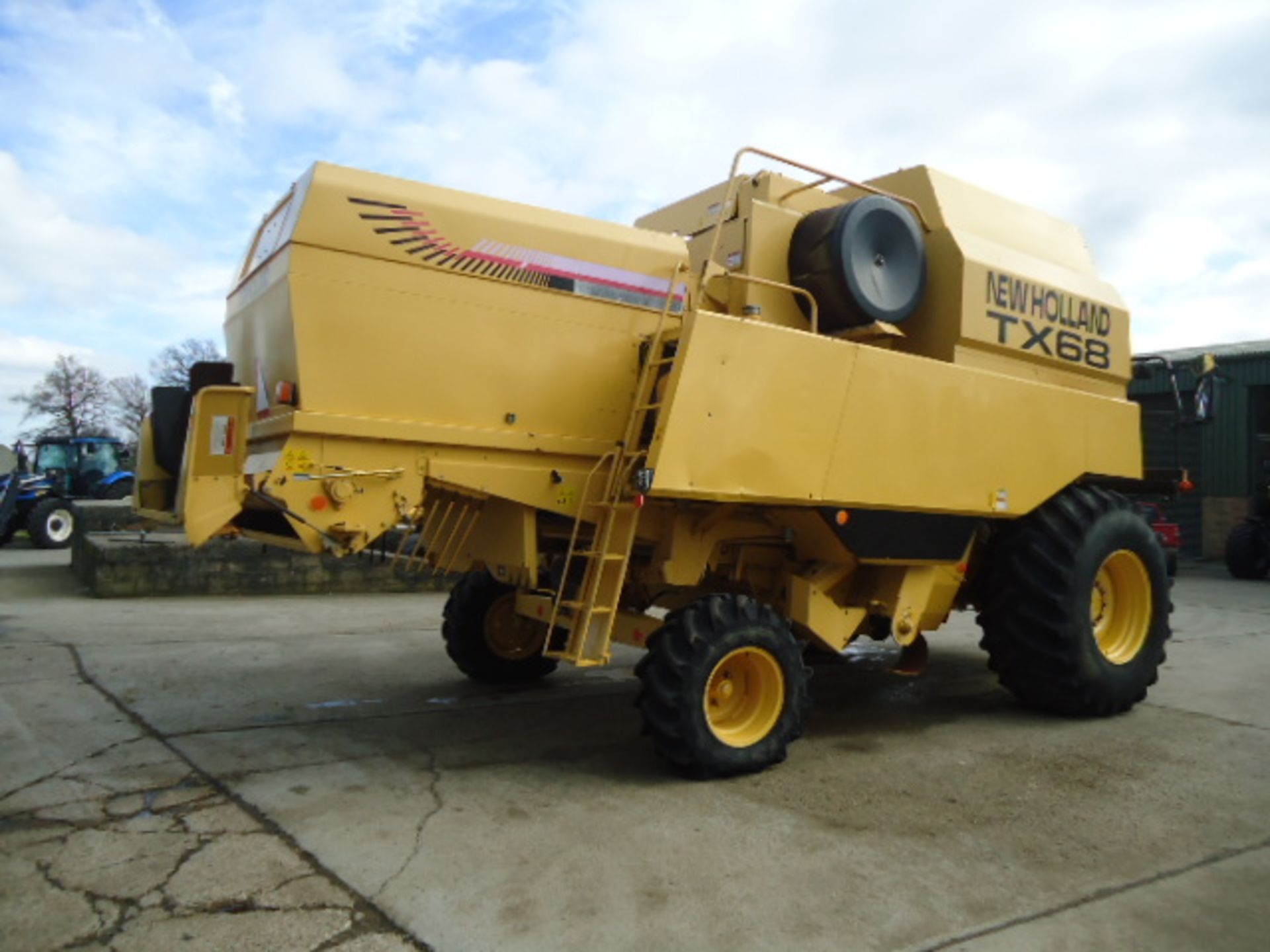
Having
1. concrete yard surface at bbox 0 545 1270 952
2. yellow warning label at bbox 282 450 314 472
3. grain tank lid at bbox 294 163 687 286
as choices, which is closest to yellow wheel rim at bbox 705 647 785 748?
concrete yard surface at bbox 0 545 1270 952

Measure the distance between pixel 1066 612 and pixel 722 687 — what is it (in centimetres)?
237

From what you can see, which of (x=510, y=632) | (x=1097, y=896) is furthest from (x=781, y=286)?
(x=510, y=632)

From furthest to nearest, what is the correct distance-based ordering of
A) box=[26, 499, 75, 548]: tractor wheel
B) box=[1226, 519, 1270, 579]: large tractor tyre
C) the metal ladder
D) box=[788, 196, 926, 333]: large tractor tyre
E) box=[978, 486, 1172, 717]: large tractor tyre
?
box=[26, 499, 75, 548]: tractor wheel
box=[1226, 519, 1270, 579]: large tractor tyre
box=[978, 486, 1172, 717]: large tractor tyre
box=[788, 196, 926, 333]: large tractor tyre
the metal ladder

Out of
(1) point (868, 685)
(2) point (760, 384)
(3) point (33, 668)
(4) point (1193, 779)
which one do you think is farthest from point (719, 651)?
(3) point (33, 668)

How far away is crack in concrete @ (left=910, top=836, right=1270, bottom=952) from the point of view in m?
→ 3.11

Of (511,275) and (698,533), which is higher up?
(511,275)

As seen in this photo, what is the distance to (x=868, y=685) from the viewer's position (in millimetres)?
7332

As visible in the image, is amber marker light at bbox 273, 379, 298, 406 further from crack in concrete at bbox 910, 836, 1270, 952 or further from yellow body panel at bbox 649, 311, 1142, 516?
crack in concrete at bbox 910, 836, 1270, 952

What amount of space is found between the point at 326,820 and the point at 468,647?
2.80 metres

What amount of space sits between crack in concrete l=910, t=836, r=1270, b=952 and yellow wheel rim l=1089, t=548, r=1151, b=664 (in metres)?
2.58

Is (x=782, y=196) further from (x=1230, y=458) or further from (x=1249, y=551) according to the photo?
(x=1230, y=458)

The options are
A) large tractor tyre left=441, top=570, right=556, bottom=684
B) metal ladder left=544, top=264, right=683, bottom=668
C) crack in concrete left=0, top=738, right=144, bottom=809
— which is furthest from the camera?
large tractor tyre left=441, top=570, right=556, bottom=684

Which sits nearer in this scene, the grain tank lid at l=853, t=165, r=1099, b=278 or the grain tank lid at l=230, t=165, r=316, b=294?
the grain tank lid at l=230, t=165, r=316, b=294

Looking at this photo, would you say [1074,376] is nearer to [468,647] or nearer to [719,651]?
[719,651]
